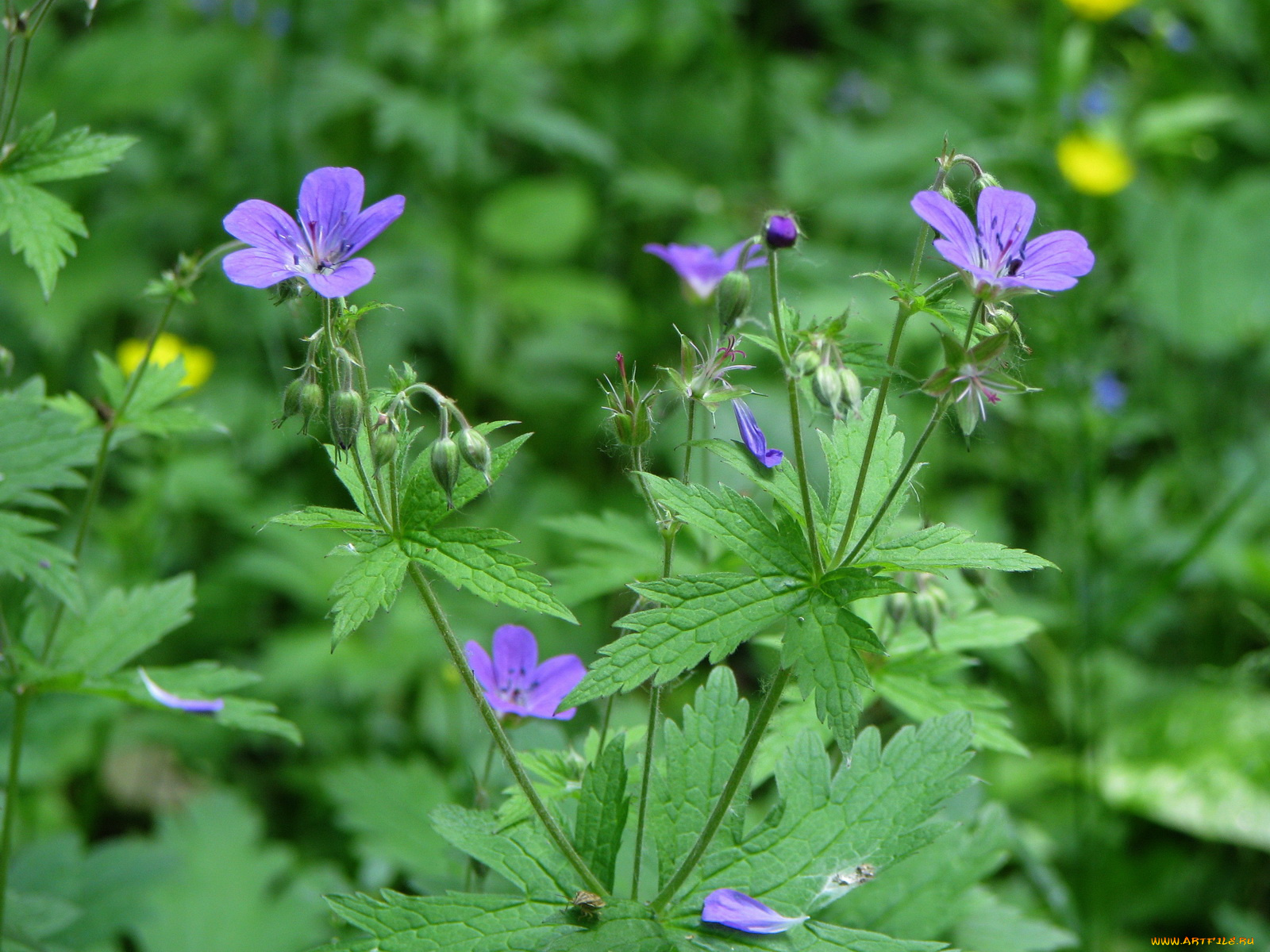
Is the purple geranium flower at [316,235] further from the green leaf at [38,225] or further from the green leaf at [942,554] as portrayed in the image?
the green leaf at [942,554]

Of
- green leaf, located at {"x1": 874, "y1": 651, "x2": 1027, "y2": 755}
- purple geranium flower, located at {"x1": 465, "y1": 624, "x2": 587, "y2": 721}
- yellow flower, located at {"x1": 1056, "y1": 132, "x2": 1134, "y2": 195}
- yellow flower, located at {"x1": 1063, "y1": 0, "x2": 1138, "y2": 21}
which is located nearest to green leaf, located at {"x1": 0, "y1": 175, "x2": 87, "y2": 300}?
purple geranium flower, located at {"x1": 465, "y1": 624, "x2": 587, "y2": 721}

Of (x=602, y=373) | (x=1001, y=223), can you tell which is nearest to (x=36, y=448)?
(x=1001, y=223)

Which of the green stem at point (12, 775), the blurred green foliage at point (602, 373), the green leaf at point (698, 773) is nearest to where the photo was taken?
the green leaf at point (698, 773)

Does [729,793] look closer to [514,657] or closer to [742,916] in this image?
[742,916]

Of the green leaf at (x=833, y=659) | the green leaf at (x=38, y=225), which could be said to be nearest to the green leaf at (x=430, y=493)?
the green leaf at (x=833, y=659)

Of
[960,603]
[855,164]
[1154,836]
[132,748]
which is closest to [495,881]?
[960,603]

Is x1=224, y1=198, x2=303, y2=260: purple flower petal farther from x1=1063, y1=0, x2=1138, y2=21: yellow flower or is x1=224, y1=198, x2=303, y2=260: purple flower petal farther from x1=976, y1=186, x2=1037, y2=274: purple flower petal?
x1=1063, y1=0, x2=1138, y2=21: yellow flower
